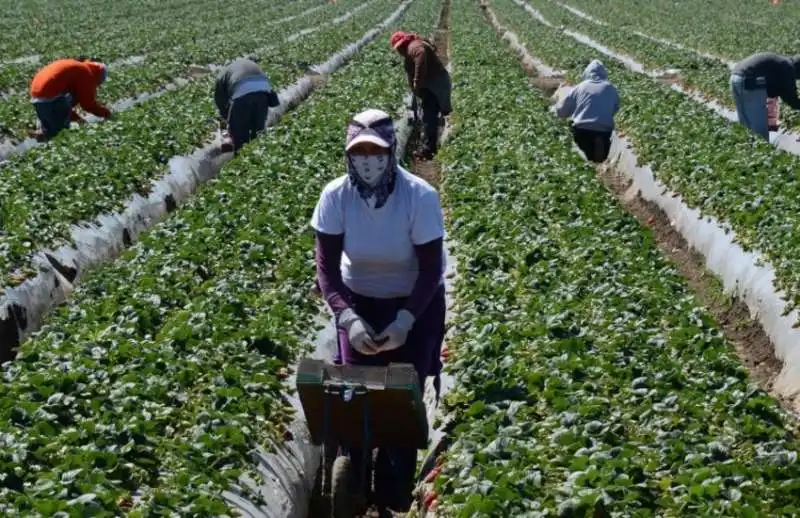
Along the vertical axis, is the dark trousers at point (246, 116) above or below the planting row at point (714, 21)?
above

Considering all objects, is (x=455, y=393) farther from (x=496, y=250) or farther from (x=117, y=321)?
(x=496, y=250)

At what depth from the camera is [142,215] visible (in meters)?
13.0

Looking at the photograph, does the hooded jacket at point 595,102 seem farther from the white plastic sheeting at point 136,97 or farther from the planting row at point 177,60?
the planting row at point 177,60

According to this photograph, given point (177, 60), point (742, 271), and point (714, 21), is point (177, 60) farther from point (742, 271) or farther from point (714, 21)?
point (714, 21)

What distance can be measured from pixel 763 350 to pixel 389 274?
4.54m

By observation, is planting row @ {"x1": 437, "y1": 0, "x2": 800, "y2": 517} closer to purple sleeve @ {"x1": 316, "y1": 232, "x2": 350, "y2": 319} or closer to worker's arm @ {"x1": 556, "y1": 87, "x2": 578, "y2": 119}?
purple sleeve @ {"x1": 316, "y1": 232, "x2": 350, "y2": 319}

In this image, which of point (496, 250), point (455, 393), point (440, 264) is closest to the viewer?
point (440, 264)

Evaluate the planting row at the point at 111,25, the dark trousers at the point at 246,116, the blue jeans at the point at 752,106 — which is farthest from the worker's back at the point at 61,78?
the blue jeans at the point at 752,106

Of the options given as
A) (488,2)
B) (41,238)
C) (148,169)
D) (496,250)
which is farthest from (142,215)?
(488,2)

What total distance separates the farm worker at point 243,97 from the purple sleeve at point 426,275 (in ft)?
30.4

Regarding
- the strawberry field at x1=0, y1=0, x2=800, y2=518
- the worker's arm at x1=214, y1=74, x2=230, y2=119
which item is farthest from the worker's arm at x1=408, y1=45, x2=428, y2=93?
the worker's arm at x1=214, y1=74, x2=230, y2=119

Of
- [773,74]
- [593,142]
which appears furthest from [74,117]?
[773,74]

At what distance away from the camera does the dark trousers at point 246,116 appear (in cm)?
1508

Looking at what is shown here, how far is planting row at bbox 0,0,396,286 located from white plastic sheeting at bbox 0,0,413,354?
5.0 inches
